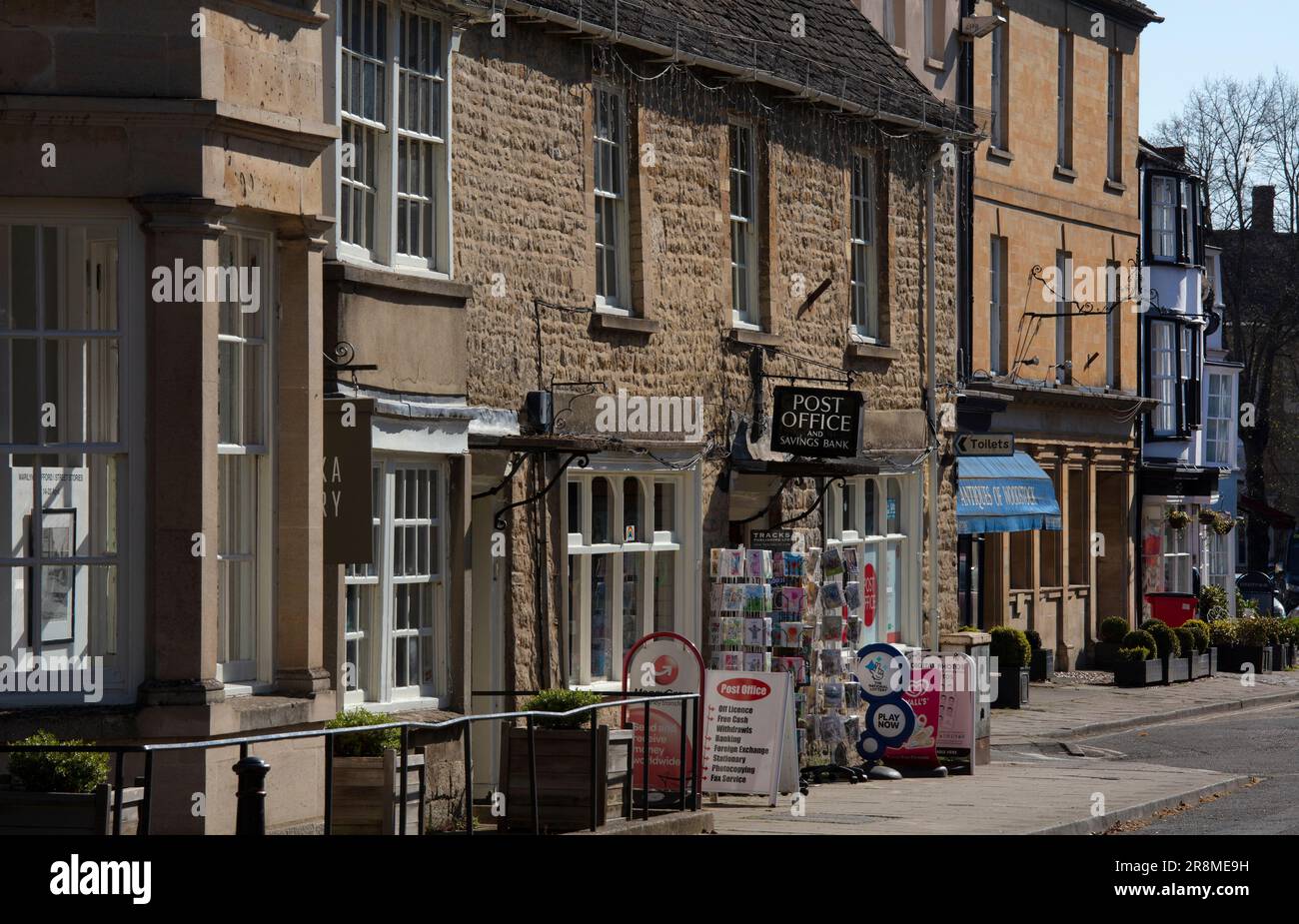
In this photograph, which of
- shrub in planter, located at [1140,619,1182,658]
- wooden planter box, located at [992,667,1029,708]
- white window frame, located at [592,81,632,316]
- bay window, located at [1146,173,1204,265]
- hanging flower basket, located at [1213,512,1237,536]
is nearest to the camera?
white window frame, located at [592,81,632,316]

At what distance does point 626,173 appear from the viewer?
17578 millimetres

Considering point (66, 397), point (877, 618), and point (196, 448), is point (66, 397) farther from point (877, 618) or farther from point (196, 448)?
point (877, 618)

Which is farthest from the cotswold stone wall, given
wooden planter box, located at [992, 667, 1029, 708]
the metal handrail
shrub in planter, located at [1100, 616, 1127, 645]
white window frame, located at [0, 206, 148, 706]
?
shrub in planter, located at [1100, 616, 1127, 645]

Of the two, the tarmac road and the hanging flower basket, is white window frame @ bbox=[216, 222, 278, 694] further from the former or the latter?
the hanging flower basket

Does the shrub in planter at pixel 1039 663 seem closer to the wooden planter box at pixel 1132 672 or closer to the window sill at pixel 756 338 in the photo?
the wooden planter box at pixel 1132 672

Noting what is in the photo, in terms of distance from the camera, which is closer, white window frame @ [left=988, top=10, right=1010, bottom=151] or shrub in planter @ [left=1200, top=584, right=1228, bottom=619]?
white window frame @ [left=988, top=10, right=1010, bottom=151]

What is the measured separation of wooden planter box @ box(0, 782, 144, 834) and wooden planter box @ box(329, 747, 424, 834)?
2.24 metres

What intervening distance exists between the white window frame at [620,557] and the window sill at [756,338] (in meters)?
1.47

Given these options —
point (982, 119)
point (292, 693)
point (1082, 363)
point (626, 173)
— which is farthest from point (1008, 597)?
point (292, 693)

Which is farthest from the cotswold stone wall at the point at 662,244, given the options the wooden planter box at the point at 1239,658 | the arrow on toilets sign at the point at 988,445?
the wooden planter box at the point at 1239,658

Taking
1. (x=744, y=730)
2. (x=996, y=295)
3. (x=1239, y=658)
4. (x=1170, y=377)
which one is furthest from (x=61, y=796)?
(x=1170, y=377)

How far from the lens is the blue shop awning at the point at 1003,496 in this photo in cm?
2939

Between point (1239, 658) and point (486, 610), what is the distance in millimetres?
23780

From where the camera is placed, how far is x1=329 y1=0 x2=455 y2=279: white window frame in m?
13.7
